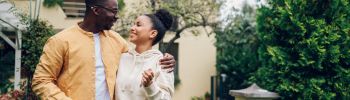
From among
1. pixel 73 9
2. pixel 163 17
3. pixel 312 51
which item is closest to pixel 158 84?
pixel 163 17

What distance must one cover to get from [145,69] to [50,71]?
1.85ft

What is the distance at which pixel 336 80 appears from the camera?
8297 mm

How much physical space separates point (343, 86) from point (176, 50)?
9184 mm

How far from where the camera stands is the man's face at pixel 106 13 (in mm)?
2893

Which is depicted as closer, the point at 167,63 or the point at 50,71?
the point at 50,71

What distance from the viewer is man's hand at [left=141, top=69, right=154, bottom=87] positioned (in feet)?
8.82

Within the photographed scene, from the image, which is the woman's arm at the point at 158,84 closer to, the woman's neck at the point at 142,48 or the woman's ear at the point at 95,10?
the woman's neck at the point at 142,48

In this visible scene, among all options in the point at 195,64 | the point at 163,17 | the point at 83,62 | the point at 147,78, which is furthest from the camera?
the point at 195,64

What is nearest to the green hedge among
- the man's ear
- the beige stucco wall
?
the man's ear

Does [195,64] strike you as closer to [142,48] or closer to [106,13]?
[142,48]

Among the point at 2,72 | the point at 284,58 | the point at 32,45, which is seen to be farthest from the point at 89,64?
the point at 2,72

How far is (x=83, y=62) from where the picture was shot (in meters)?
2.85

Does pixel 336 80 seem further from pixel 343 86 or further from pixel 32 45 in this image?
pixel 32 45

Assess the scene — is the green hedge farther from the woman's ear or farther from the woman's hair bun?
the woman's ear
